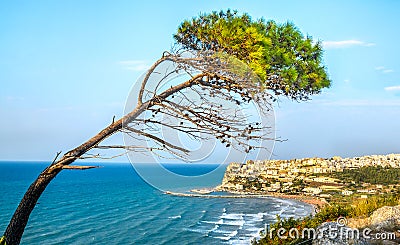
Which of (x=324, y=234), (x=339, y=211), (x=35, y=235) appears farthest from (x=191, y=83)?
(x=35, y=235)

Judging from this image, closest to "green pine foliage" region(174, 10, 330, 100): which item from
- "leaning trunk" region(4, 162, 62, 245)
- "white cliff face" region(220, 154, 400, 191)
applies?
"leaning trunk" region(4, 162, 62, 245)

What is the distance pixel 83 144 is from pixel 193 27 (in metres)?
1.80

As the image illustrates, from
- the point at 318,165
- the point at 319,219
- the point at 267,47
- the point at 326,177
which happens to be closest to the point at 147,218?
the point at 318,165

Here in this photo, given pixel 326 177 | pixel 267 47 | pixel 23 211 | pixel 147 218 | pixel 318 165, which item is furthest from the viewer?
pixel 318 165

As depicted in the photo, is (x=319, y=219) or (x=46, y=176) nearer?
(x=46, y=176)

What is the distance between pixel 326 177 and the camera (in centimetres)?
5175

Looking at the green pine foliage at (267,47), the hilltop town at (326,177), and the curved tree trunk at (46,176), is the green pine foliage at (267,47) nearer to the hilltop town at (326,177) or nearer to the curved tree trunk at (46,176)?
the curved tree trunk at (46,176)

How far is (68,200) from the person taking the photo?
53.4 metres

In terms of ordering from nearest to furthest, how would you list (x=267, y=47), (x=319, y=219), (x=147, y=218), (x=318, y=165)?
1. (x=267, y=47)
2. (x=319, y=219)
3. (x=147, y=218)
4. (x=318, y=165)

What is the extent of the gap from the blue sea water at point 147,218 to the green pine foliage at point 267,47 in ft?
78.9

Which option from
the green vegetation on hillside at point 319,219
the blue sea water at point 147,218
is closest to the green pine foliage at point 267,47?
the green vegetation on hillside at point 319,219

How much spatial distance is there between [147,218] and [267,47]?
3600 centimetres

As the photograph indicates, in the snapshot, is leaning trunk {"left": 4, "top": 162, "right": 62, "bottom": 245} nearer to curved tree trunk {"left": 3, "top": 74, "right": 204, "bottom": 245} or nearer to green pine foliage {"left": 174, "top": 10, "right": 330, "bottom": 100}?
curved tree trunk {"left": 3, "top": 74, "right": 204, "bottom": 245}

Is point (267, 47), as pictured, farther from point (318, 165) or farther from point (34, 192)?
point (318, 165)
